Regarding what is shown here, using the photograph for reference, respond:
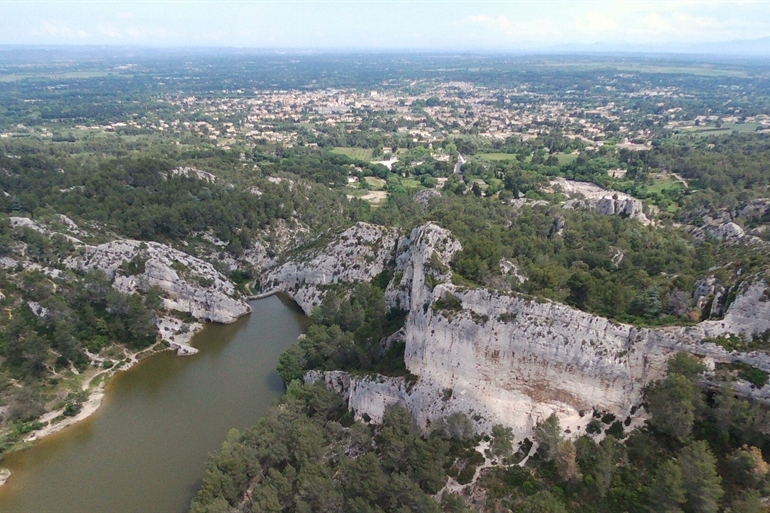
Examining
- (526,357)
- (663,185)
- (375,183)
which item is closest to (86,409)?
(526,357)

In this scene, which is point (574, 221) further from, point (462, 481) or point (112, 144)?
point (112, 144)

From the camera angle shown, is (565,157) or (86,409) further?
(565,157)

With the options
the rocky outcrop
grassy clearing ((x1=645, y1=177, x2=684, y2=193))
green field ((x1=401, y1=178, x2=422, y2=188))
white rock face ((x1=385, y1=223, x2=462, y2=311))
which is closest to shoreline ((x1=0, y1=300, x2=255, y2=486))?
white rock face ((x1=385, y1=223, x2=462, y2=311))

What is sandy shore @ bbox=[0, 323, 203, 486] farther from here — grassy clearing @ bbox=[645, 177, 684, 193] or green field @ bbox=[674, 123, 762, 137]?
green field @ bbox=[674, 123, 762, 137]

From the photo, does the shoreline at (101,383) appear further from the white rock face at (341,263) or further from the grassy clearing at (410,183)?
the grassy clearing at (410,183)

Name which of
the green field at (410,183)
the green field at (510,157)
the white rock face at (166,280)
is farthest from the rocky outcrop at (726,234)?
the green field at (510,157)

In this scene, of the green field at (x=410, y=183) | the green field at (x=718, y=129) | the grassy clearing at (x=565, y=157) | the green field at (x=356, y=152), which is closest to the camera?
the green field at (x=410, y=183)

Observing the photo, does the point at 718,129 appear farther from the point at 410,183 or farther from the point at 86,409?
the point at 86,409
